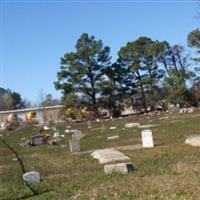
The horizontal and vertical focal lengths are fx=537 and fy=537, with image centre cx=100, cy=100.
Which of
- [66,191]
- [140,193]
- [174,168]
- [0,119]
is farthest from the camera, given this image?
[0,119]

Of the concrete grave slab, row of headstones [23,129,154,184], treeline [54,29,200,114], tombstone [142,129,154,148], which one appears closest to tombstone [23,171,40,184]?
row of headstones [23,129,154,184]

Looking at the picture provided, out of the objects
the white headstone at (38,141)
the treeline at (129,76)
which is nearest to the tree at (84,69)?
the treeline at (129,76)

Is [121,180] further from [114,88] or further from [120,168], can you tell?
[114,88]

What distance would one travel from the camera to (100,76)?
77.2m

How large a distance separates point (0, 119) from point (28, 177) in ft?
345

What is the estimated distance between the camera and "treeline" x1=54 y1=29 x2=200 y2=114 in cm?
7556

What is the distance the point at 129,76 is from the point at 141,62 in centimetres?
278

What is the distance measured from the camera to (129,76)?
81.4 meters

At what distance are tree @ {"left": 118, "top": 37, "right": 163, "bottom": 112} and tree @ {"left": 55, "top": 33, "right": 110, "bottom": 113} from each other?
4.65 m

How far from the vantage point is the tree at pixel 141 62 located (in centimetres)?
7988

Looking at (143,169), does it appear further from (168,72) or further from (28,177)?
(168,72)

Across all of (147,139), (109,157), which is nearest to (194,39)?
(147,139)

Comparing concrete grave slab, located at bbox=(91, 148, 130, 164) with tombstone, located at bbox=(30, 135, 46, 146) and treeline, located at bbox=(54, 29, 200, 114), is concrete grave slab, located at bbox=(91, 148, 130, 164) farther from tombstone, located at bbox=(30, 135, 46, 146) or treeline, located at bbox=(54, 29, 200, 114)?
treeline, located at bbox=(54, 29, 200, 114)

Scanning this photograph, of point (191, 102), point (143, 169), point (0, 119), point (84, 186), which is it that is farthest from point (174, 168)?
point (0, 119)
